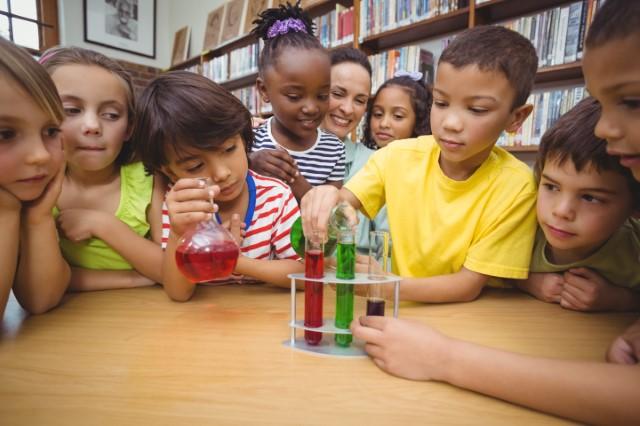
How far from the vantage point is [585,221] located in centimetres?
82

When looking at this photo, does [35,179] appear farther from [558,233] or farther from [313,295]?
[558,233]

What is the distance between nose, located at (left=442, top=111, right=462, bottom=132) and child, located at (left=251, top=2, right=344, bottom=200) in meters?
0.52

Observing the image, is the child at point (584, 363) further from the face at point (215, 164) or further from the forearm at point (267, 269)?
the face at point (215, 164)

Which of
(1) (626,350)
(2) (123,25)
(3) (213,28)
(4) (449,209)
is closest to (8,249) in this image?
(4) (449,209)

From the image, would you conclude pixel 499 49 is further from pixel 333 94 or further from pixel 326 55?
pixel 333 94

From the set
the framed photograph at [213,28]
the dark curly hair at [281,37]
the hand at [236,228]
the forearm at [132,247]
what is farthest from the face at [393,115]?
the framed photograph at [213,28]

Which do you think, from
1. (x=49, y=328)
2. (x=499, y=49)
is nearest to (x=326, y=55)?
(x=499, y=49)

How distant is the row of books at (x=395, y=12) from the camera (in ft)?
7.82

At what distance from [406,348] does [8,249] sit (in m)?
0.71

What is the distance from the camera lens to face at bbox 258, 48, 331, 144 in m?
1.36

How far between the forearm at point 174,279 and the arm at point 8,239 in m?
0.27

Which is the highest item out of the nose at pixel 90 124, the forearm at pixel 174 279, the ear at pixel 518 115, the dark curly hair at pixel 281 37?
the dark curly hair at pixel 281 37

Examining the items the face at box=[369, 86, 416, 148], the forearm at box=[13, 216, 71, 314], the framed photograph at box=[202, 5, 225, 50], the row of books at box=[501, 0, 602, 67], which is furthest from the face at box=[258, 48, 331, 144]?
the framed photograph at box=[202, 5, 225, 50]

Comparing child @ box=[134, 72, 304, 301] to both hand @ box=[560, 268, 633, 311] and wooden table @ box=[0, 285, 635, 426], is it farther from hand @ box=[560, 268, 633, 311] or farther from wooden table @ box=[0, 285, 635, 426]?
hand @ box=[560, 268, 633, 311]
